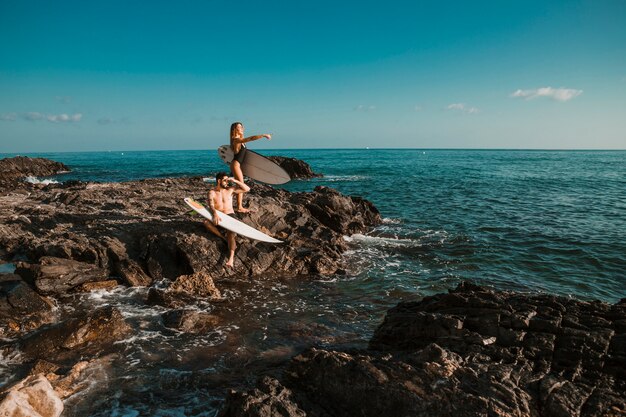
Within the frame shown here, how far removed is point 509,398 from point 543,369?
4.09ft

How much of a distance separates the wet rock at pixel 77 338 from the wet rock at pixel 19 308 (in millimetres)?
844

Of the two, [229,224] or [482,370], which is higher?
[229,224]

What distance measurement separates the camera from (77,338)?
7949 millimetres

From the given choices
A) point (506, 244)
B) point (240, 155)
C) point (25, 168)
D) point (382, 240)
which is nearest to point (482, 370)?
point (240, 155)

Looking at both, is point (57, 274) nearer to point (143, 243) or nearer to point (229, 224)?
point (143, 243)

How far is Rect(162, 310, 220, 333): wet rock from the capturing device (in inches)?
348

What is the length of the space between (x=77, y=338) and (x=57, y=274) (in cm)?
363

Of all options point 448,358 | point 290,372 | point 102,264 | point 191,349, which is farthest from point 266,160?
point 448,358

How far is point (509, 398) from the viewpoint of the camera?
4848 mm

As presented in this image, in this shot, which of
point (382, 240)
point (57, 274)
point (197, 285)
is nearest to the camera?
point (57, 274)

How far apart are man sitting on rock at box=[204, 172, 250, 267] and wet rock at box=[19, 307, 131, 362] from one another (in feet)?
13.9

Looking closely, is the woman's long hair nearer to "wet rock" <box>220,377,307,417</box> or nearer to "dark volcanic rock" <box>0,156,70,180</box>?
"wet rock" <box>220,377,307,417</box>

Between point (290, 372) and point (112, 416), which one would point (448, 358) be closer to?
point (290, 372)

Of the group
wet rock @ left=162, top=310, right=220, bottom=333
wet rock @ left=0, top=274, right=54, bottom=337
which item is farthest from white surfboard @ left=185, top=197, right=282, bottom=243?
wet rock @ left=0, top=274, right=54, bottom=337
